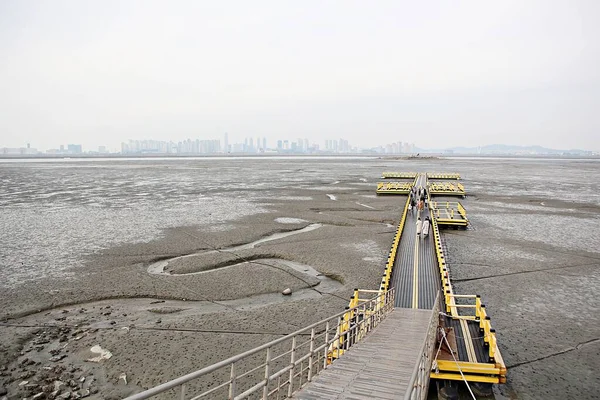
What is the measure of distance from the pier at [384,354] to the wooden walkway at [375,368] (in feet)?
0.05

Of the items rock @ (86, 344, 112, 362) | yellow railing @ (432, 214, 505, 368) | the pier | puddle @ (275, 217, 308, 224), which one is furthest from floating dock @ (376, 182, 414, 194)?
rock @ (86, 344, 112, 362)

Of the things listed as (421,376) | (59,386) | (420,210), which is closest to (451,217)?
(420,210)

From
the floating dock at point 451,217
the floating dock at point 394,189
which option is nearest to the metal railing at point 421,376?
the floating dock at point 451,217

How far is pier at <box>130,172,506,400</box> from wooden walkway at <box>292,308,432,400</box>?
2 cm

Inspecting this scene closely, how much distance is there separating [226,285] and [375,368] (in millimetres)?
10358

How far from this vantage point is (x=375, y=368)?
7.62 meters

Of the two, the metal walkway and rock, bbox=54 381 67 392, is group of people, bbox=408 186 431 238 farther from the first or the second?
rock, bbox=54 381 67 392

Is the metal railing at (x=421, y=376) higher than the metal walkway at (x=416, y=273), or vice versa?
the metal railing at (x=421, y=376)

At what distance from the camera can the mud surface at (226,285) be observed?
35.8 feet

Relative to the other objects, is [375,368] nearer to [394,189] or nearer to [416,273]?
[416,273]

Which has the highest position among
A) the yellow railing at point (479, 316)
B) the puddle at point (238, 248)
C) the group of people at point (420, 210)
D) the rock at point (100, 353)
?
the group of people at point (420, 210)

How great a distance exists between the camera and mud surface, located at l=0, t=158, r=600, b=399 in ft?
35.8

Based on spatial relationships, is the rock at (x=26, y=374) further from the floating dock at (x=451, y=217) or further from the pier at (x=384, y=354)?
the floating dock at (x=451, y=217)

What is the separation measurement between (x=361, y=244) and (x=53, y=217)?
2418cm
